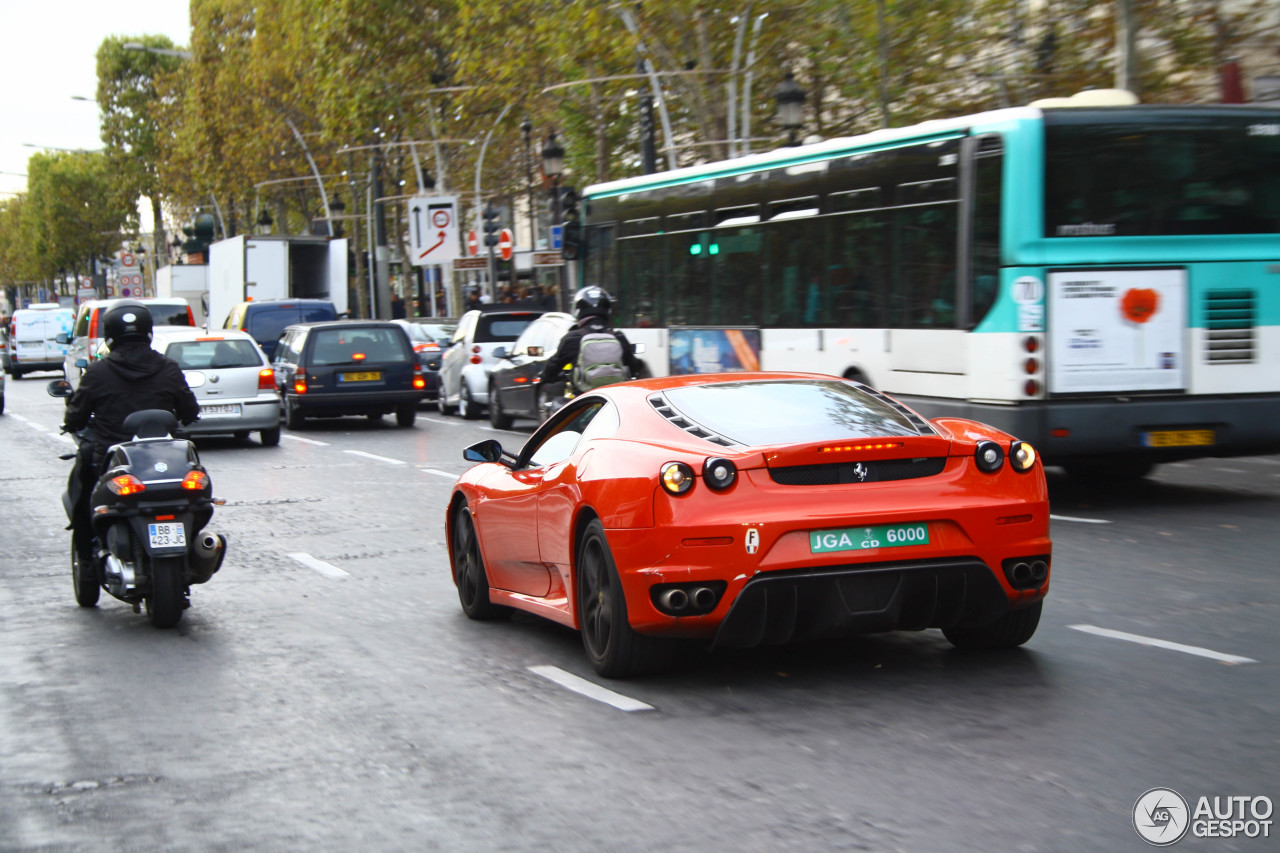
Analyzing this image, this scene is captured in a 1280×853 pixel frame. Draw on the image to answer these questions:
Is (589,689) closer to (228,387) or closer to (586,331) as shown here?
(586,331)

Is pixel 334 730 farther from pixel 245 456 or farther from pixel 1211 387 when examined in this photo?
pixel 245 456

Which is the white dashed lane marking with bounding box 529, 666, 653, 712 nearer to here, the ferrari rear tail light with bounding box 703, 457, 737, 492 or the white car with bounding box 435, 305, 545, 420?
the ferrari rear tail light with bounding box 703, 457, 737, 492

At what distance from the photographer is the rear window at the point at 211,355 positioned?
22.3 metres

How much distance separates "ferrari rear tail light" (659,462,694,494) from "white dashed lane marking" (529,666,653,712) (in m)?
0.83

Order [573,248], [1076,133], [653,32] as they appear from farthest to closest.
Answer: [653,32] < [573,248] < [1076,133]

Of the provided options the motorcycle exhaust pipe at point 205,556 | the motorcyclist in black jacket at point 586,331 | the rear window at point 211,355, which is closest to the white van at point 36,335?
the rear window at point 211,355

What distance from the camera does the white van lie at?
5138 centimetres

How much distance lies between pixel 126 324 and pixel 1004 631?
4.90m

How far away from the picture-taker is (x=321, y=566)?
11.0 metres

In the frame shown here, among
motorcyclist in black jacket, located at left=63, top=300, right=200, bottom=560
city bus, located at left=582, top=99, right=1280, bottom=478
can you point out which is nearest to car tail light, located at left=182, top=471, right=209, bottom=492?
motorcyclist in black jacket, located at left=63, top=300, right=200, bottom=560

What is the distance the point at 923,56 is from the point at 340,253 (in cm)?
1484

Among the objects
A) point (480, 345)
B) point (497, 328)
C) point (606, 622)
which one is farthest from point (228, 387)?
point (606, 622)

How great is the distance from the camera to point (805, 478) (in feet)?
21.5

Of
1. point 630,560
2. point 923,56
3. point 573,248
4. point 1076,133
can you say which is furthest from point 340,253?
point 630,560
